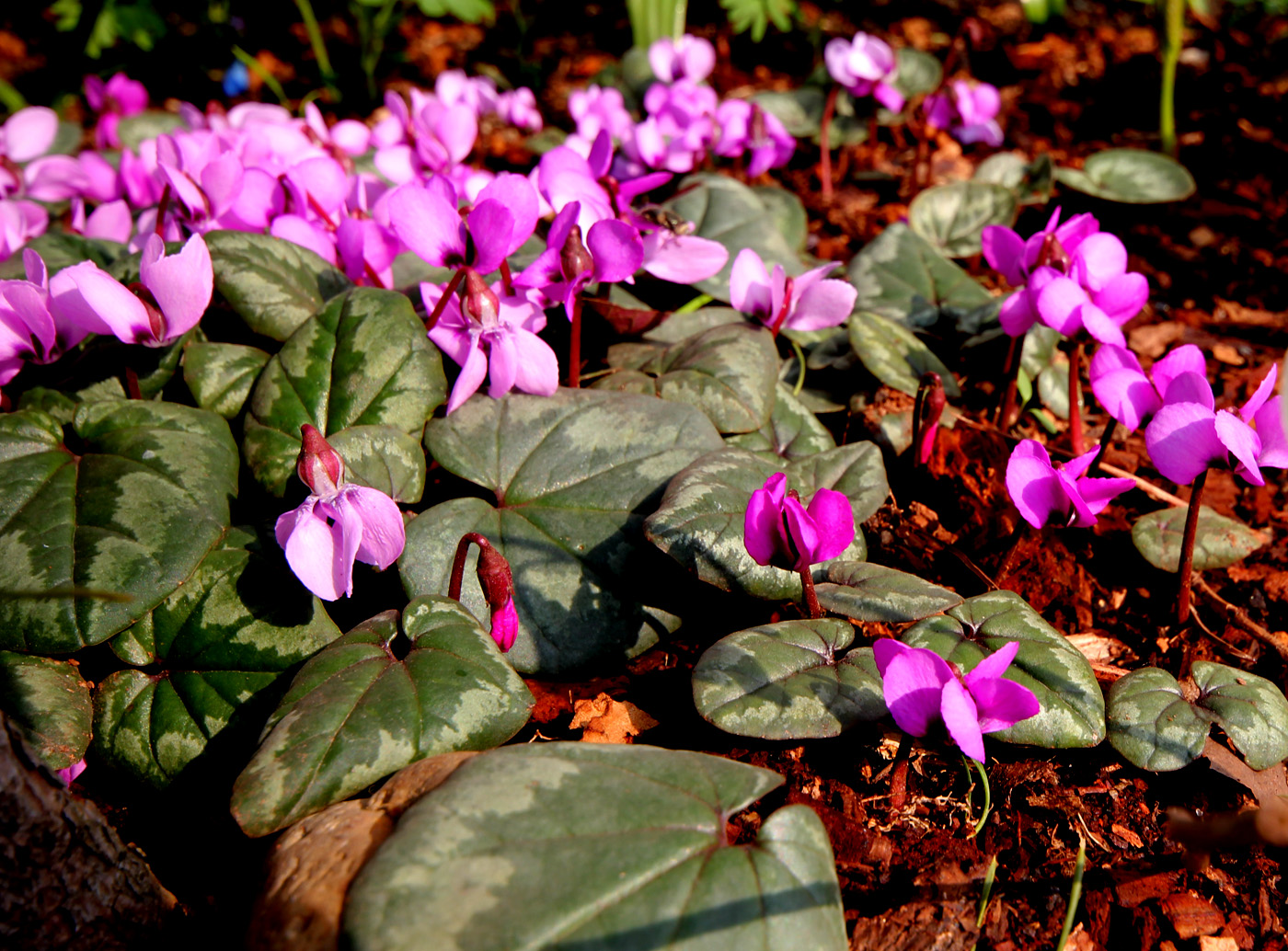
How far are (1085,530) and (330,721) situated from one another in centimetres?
152

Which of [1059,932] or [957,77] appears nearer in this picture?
[1059,932]

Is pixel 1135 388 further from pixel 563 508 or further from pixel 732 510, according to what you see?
pixel 563 508

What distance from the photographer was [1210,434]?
1331 millimetres

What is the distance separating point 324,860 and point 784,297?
137 cm

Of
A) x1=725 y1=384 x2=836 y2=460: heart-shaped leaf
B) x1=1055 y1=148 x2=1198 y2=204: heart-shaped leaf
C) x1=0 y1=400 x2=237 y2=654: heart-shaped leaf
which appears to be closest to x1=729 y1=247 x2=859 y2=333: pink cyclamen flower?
x1=725 y1=384 x2=836 y2=460: heart-shaped leaf

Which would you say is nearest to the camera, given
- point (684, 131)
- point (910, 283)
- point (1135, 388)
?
point (1135, 388)

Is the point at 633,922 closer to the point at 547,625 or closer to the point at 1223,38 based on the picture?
the point at 547,625

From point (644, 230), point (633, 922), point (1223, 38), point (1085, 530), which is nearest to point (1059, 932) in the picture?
point (633, 922)

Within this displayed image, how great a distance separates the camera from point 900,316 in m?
2.34

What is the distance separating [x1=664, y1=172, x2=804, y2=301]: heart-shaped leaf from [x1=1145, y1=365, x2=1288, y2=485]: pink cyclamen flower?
1192 millimetres

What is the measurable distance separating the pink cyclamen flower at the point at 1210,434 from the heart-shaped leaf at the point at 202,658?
4.33ft

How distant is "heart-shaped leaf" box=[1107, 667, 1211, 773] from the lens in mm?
1350

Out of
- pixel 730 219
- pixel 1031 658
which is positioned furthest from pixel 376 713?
pixel 730 219

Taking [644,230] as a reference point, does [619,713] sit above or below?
below
